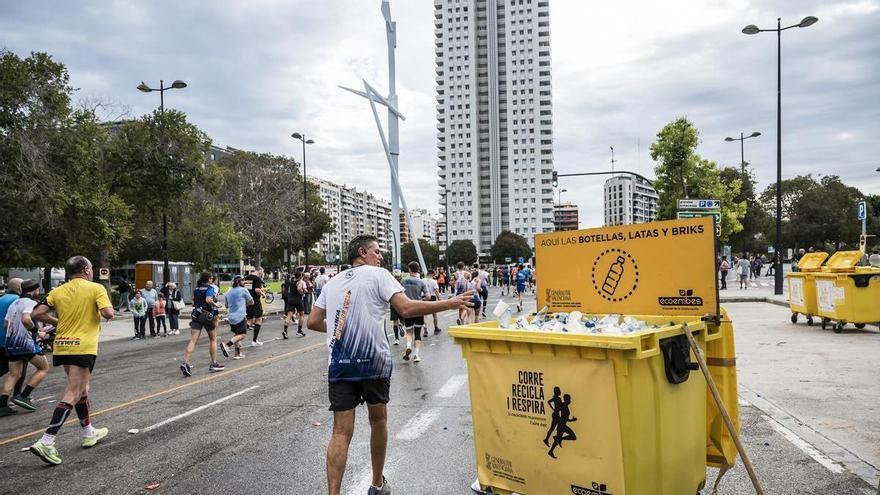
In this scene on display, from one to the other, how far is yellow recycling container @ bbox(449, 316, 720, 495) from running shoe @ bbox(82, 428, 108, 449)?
14.1ft

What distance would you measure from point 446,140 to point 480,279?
130 meters

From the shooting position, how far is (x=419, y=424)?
6434 mm

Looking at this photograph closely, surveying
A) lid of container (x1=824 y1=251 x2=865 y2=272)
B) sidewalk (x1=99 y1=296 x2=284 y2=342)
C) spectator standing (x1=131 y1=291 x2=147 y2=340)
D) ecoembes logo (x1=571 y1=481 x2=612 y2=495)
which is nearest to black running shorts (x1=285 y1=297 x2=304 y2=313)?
spectator standing (x1=131 y1=291 x2=147 y2=340)

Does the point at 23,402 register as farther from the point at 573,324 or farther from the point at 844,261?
the point at 844,261

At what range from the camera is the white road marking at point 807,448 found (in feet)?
15.5

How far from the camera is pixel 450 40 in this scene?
144250mm

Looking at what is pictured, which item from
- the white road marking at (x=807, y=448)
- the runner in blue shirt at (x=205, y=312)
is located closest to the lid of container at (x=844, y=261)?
the white road marking at (x=807, y=448)

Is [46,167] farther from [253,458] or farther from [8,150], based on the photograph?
[253,458]

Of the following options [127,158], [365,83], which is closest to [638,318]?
[127,158]

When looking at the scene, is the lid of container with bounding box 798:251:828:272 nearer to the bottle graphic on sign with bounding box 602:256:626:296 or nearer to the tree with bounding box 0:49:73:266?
the bottle graphic on sign with bounding box 602:256:626:296

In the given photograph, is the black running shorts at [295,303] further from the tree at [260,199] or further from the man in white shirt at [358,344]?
the tree at [260,199]

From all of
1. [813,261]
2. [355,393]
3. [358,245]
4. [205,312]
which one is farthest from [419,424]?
[813,261]

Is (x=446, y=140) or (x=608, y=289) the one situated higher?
(x=446, y=140)

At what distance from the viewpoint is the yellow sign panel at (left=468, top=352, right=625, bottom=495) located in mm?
3363
